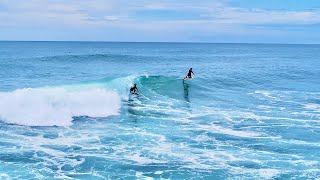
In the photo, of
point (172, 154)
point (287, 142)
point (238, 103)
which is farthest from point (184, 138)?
point (238, 103)

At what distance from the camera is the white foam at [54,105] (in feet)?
87.7

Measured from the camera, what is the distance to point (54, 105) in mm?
30422

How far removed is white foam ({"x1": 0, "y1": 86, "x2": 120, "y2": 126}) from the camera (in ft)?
87.7

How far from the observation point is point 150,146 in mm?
21422

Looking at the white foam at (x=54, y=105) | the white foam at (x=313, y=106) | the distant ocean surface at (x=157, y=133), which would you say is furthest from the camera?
the white foam at (x=313, y=106)

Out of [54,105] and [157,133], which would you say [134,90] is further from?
[157,133]

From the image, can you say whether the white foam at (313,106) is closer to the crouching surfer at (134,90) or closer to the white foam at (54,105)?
the crouching surfer at (134,90)

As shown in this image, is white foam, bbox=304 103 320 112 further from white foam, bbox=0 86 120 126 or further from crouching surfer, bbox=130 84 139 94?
white foam, bbox=0 86 120 126

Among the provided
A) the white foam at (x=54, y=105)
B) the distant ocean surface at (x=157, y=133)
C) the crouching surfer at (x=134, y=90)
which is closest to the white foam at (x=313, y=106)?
the distant ocean surface at (x=157, y=133)

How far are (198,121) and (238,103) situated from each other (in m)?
8.22

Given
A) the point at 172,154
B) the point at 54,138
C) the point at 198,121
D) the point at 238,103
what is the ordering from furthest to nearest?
1. the point at 238,103
2. the point at 198,121
3. the point at 54,138
4. the point at 172,154

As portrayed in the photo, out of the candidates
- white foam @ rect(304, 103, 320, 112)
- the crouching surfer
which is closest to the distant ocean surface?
white foam @ rect(304, 103, 320, 112)

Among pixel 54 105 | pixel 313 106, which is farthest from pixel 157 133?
pixel 313 106

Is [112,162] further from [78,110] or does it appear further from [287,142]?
[78,110]
